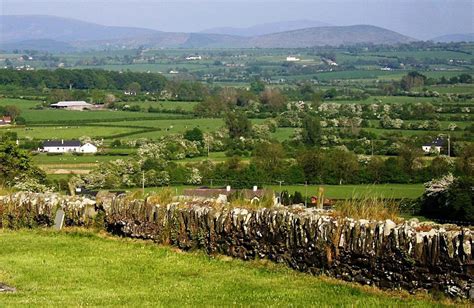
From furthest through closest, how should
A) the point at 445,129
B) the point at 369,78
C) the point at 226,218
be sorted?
the point at 369,78, the point at 445,129, the point at 226,218

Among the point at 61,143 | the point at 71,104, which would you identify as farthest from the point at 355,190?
the point at 71,104

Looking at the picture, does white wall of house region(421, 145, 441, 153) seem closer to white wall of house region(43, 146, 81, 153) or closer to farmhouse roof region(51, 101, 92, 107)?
white wall of house region(43, 146, 81, 153)

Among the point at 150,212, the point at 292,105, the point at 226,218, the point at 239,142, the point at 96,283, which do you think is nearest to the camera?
the point at 96,283

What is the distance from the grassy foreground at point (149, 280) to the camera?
37.4 feet

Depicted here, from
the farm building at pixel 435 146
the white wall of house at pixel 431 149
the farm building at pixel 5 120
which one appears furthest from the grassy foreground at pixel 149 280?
the farm building at pixel 5 120

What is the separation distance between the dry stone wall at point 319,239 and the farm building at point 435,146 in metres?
52.5

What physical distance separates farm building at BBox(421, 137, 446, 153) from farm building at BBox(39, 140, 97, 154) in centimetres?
2460

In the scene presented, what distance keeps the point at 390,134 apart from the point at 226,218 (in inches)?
2616

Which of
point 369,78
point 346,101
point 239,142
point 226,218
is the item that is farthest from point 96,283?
point 369,78

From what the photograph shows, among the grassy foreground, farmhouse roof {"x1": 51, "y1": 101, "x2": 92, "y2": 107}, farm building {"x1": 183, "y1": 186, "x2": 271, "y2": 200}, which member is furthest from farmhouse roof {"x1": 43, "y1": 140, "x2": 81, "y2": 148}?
the grassy foreground

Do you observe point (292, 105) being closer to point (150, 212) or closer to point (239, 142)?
point (239, 142)

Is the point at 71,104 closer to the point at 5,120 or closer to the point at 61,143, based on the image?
the point at 5,120

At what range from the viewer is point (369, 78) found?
19425 cm

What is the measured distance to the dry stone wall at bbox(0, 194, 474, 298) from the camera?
11336 millimetres
